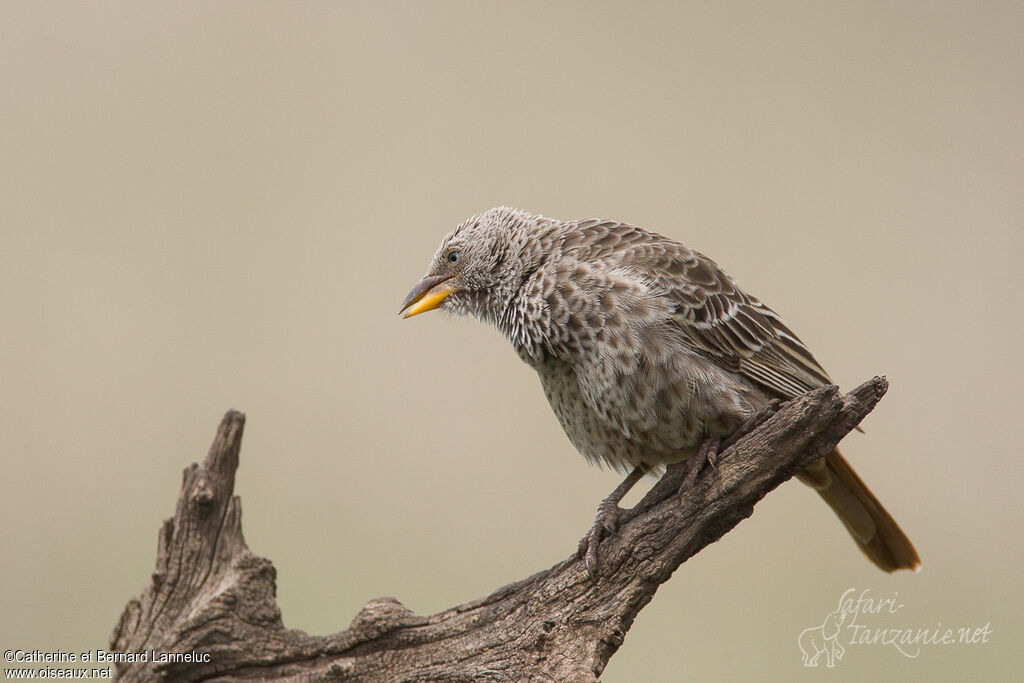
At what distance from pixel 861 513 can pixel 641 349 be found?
4.40 ft

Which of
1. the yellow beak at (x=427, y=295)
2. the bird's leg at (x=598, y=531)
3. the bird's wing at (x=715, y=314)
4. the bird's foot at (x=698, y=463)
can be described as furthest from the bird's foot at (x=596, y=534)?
the yellow beak at (x=427, y=295)

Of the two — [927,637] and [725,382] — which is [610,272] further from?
[927,637]

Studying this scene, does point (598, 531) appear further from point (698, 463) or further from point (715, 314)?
point (715, 314)

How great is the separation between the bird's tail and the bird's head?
1508mm

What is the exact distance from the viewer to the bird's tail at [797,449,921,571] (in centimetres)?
423

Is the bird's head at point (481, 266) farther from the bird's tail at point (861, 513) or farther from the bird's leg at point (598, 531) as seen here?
the bird's tail at point (861, 513)

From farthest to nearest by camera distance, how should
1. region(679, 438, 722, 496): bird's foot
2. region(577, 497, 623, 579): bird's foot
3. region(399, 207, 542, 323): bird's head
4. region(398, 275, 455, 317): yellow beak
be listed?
1. region(398, 275, 455, 317): yellow beak
2. region(399, 207, 542, 323): bird's head
3. region(577, 497, 623, 579): bird's foot
4. region(679, 438, 722, 496): bird's foot

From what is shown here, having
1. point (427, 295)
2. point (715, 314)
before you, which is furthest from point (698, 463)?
point (427, 295)

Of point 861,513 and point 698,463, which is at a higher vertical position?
point 698,463

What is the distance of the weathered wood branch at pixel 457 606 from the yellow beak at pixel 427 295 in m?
0.99

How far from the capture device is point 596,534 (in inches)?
151

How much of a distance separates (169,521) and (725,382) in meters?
2.34

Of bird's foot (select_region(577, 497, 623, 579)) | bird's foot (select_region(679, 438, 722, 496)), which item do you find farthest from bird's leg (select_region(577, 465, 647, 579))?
bird's foot (select_region(679, 438, 722, 496))

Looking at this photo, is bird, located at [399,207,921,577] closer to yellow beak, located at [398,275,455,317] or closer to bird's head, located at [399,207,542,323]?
bird's head, located at [399,207,542,323]
